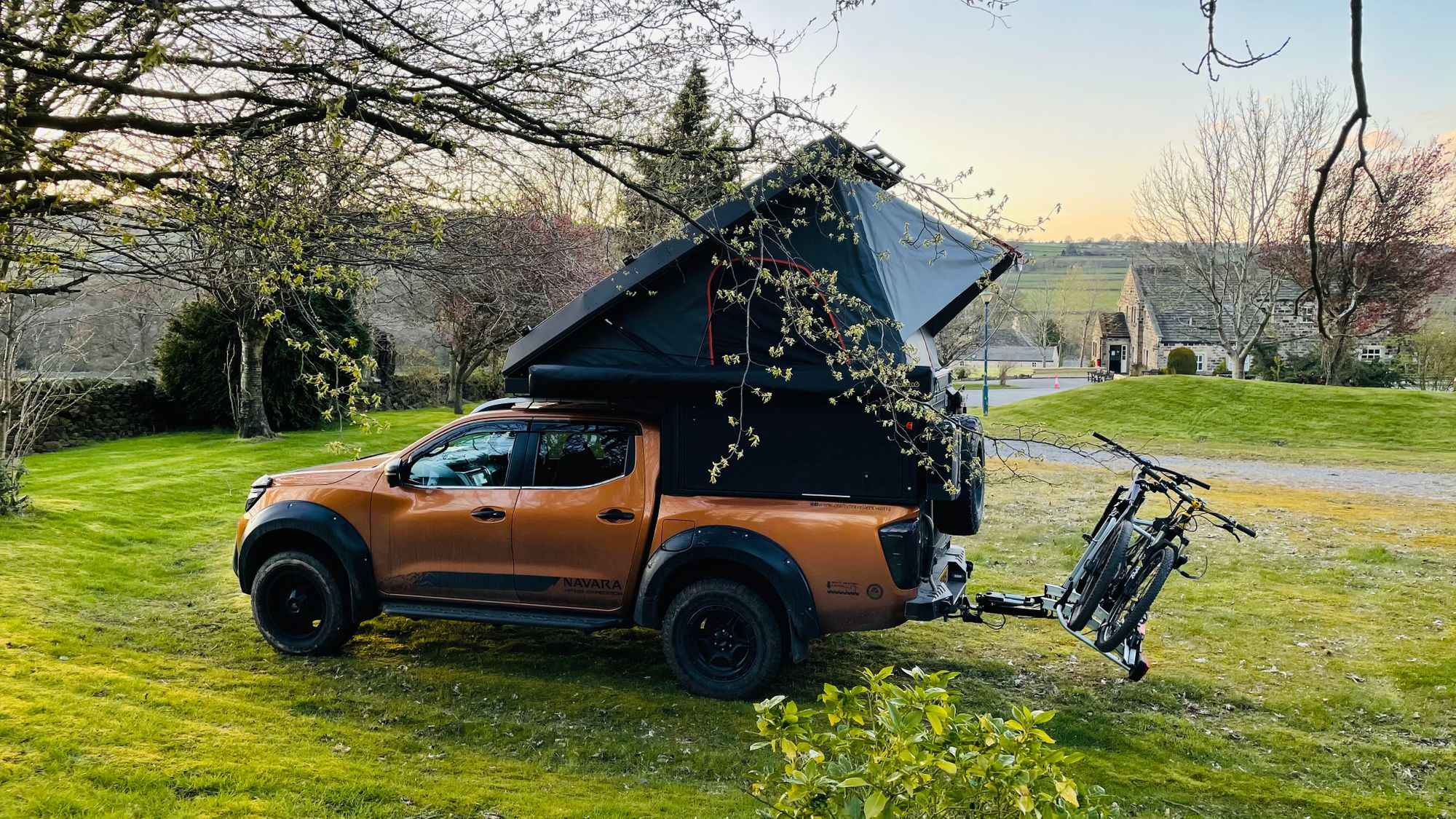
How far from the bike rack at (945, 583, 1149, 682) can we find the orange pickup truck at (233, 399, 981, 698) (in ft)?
0.99

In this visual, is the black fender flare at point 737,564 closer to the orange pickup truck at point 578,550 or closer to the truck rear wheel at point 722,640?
the orange pickup truck at point 578,550

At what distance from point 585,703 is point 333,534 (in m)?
2.14

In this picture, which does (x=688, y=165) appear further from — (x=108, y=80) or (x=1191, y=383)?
(x=1191, y=383)

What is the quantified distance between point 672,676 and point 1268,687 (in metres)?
4.16

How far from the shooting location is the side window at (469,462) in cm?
631

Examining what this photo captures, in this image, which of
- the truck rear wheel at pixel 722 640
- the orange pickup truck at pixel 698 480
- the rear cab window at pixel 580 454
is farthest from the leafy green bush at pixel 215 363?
the truck rear wheel at pixel 722 640

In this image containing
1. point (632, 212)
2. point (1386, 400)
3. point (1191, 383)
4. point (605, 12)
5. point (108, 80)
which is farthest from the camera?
point (1191, 383)

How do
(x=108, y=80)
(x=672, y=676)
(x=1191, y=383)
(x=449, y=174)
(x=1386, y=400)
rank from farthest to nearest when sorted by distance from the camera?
(x=1191, y=383) → (x=1386, y=400) → (x=449, y=174) → (x=672, y=676) → (x=108, y=80)

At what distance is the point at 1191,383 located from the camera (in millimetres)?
31594

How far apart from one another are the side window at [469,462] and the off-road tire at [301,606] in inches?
37.6

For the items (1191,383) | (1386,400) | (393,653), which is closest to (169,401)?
A: (393,653)

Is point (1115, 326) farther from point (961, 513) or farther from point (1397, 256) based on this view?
point (961, 513)

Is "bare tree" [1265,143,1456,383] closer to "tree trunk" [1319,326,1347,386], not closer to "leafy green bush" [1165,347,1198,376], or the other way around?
"tree trunk" [1319,326,1347,386]

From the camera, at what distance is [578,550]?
5.98m
